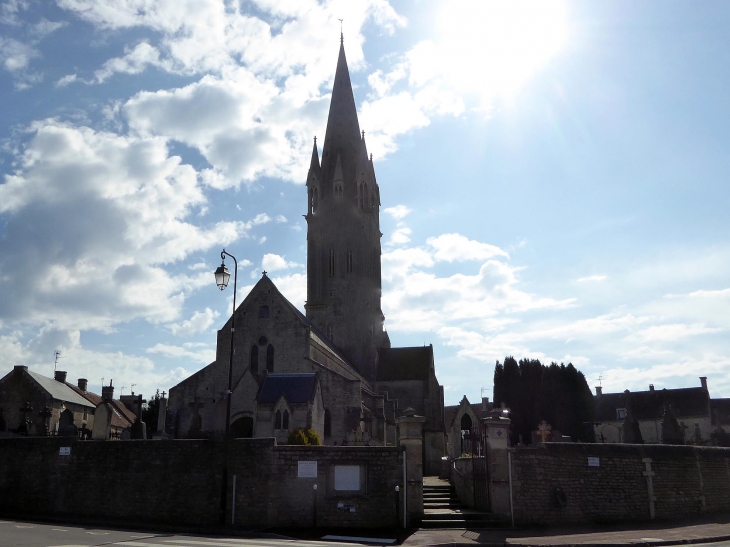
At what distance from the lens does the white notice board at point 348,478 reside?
16156mm

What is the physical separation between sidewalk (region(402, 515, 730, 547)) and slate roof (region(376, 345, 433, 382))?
3305cm

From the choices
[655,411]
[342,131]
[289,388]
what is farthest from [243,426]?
[655,411]

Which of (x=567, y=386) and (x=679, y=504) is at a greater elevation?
(x=567, y=386)

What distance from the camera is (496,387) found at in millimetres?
49719

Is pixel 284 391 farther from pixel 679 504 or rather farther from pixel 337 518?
pixel 679 504

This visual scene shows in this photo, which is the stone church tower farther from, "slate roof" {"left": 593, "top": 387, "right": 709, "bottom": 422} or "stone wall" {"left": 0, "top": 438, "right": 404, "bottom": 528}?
"stone wall" {"left": 0, "top": 438, "right": 404, "bottom": 528}

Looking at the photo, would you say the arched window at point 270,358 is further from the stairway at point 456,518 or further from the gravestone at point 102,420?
the stairway at point 456,518

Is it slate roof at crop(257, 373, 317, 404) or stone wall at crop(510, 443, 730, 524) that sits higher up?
slate roof at crop(257, 373, 317, 404)

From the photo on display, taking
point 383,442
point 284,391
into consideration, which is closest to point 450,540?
point 284,391

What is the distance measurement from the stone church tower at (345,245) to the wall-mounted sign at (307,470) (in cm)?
3232

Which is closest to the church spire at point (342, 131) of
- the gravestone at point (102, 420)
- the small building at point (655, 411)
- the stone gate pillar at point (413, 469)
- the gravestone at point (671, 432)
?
the small building at point (655, 411)

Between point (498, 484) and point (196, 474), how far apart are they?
27.7 feet

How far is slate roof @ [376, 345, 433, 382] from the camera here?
4969 centimetres

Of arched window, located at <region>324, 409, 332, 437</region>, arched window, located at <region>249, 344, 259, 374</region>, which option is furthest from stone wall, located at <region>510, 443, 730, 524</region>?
arched window, located at <region>249, 344, 259, 374</region>
